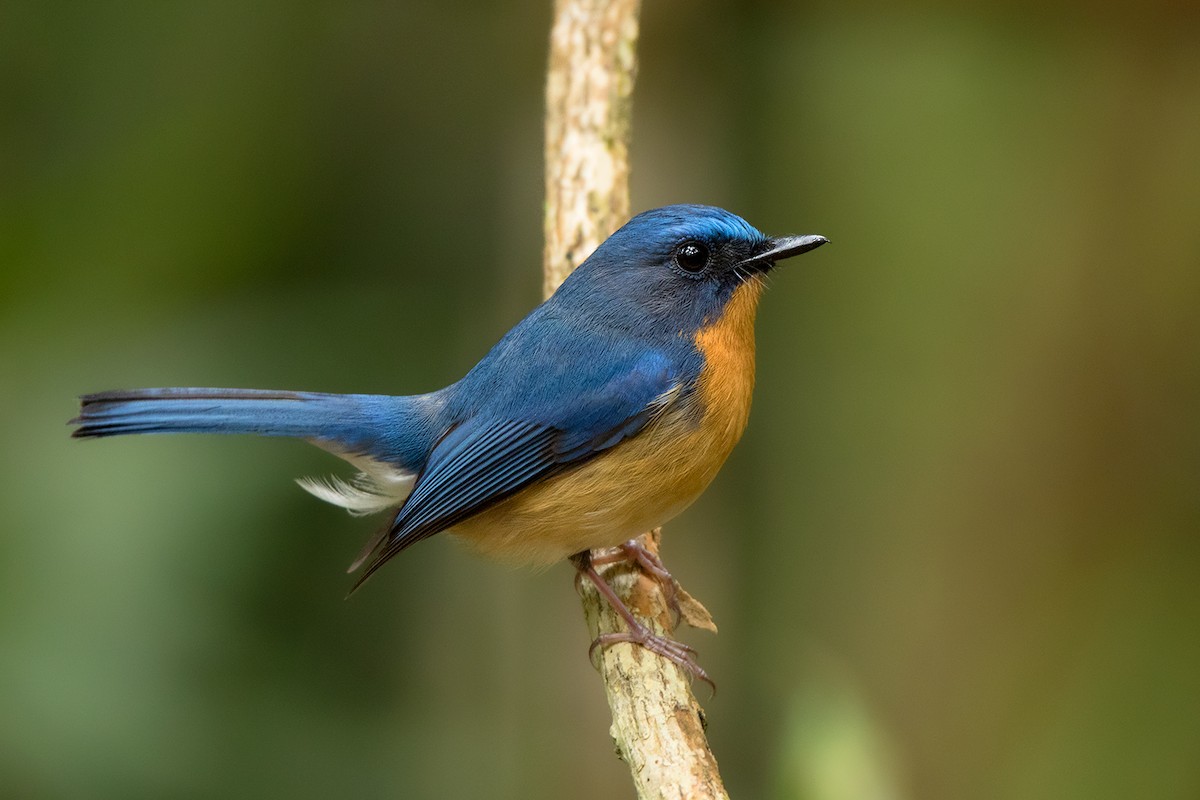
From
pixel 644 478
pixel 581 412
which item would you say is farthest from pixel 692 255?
pixel 644 478

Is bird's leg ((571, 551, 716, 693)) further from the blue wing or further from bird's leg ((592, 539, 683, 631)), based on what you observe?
the blue wing

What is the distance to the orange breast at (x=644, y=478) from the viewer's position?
3.02 m

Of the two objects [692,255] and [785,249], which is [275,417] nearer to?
[692,255]

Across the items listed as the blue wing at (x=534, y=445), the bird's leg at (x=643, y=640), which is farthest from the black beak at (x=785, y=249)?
the bird's leg at (x=643, y=640)

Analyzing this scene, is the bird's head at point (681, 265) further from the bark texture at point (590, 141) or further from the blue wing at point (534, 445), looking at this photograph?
the bark texture at point (590, 141)

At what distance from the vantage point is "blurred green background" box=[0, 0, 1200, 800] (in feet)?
12.9

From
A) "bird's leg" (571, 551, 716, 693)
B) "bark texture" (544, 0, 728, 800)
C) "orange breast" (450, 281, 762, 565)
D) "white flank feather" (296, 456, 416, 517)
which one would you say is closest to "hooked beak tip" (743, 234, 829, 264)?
Result: "orange breast" (450, 281, 762, 565)

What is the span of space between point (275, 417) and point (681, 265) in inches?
46.5

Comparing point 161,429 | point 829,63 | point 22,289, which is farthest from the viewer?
point 829,63

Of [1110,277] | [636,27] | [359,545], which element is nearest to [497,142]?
[636,27]

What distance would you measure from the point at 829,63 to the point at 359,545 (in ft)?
9.25

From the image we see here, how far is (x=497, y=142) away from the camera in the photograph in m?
5.03

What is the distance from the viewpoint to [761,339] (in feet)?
16.9

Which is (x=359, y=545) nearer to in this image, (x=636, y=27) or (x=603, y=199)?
(x=603, y=199)
